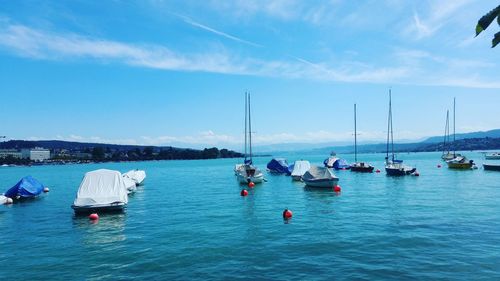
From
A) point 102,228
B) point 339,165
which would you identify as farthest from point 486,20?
point 339,165

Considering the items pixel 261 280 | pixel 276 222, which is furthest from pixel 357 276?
pixel 276 222

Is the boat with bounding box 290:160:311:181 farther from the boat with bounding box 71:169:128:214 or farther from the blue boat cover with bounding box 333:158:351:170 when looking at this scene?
the boat with bounding box 71:169:128:214

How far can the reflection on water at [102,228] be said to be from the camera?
933 inches

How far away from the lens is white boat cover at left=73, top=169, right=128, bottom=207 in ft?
105

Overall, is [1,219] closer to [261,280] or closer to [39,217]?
[39,217]

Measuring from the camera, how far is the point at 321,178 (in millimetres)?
50531

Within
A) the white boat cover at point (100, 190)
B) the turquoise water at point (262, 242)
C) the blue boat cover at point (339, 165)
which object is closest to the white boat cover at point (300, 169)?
the blue boat cover at point (339, 165)

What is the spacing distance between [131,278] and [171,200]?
29179 mm

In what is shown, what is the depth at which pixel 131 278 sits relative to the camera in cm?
1611

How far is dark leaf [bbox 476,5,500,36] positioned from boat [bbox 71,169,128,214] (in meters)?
31.5

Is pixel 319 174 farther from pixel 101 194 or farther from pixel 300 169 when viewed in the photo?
pixel 101 194

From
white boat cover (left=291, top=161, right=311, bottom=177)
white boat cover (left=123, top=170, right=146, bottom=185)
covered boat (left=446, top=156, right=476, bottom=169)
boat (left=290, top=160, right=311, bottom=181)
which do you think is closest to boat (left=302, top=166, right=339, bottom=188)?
boat (left=290, top=160, right=311, bottom=181)

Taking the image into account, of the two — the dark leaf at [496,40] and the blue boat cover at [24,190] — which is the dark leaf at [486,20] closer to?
the dark leaf at [496,40]

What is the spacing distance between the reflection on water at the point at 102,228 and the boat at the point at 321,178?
26.0m
